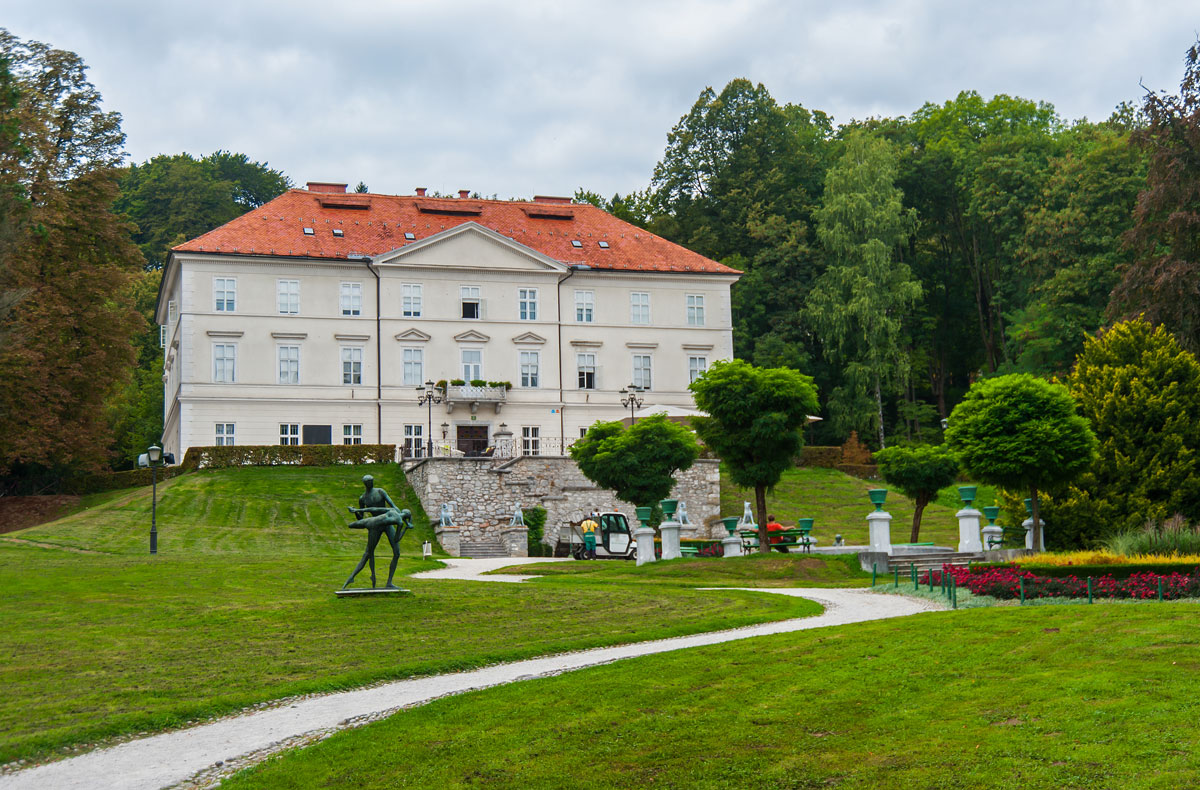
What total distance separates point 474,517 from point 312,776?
34817 millimetres

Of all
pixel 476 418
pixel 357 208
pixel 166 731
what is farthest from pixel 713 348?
pixel 166 731

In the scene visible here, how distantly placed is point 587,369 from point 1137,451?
102 ft

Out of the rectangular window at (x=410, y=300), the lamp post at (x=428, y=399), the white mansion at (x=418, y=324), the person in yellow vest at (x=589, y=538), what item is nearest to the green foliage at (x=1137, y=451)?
the person in yellow vest at (x=589, y=538)

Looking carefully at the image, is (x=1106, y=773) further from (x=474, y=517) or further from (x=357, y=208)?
(x=357, y=208)

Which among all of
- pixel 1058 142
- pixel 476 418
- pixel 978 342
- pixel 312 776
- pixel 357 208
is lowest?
pixel 312 776

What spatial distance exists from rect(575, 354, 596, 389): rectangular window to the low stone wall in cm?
1144

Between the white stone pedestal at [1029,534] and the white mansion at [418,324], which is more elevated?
the white mansion at [418,324]

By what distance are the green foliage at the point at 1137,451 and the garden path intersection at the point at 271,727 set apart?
44.6 ft

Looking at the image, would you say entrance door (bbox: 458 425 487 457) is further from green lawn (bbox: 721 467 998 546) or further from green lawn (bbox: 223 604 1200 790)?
green lawn (bbox: 223 604 1200 790)

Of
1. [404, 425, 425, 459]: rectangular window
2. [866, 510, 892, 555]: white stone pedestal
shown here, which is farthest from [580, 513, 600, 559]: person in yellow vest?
[404, 425, 425, 459]: rectangular window

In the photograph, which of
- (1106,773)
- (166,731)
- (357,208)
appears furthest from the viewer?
(357,208)

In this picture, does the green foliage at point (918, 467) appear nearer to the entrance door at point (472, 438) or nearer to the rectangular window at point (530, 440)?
the rectangular window at point (530, 440)

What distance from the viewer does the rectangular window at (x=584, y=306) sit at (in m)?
57.5

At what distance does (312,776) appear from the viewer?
10.2 meters
